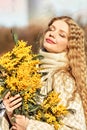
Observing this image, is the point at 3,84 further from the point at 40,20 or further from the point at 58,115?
the point at 40,20

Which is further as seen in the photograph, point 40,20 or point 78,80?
point 40,20

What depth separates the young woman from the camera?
2.20 meters

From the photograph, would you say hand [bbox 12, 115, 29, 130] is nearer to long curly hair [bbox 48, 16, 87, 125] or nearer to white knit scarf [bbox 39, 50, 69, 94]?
white knit scarf [bbox 39, 50, 69, 94]

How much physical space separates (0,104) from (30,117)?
0.14m

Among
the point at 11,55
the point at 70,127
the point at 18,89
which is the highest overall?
the point at 11,55

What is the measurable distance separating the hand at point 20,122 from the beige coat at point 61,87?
2cm

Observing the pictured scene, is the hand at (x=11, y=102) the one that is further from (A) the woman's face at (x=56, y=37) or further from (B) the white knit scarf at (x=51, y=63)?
(A) the woman's face at (x=56, y=37)

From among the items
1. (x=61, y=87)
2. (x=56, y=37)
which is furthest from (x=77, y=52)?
(x=61, y=87)

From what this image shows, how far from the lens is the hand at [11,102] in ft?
7.08

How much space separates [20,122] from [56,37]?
17.5 inches

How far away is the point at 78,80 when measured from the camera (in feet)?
7.59

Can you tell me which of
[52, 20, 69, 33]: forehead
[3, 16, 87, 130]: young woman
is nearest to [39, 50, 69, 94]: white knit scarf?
[3, 16, 87, 130]: young woman

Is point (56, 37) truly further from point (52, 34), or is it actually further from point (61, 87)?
point (61, 87)

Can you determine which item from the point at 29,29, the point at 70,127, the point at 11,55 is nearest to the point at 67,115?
the point at 70,127
